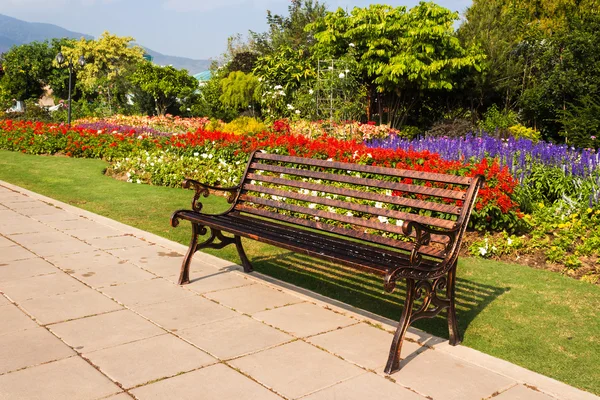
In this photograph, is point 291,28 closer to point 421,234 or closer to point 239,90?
point 239,90

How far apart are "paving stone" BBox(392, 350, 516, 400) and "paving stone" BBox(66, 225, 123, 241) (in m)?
4.22

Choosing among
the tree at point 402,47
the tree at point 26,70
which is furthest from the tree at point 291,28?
the tree at point 26,70

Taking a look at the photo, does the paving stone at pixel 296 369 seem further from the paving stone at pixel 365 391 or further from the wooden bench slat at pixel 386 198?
the wooden bench slat at pixel 386 198

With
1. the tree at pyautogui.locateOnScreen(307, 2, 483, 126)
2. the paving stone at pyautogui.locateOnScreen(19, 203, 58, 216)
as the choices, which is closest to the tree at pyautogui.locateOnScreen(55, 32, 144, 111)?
the tree at pyautogui.locateOnScreen(307, 2, 483, 126)

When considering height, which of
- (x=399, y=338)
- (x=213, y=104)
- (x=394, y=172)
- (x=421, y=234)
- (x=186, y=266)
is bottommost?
(x=186, y=266)

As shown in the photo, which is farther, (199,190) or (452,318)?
(199,190)

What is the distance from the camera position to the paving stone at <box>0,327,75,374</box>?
323 centimetres

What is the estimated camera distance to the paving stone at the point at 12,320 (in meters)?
3.73

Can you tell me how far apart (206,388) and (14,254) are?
3.47 metres

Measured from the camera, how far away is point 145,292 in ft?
15.0

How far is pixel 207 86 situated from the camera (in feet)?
104

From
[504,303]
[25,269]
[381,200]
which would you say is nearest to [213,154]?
[25,269]

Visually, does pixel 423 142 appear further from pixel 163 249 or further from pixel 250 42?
pixel 250 42

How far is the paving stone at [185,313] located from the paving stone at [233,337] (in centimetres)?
10
